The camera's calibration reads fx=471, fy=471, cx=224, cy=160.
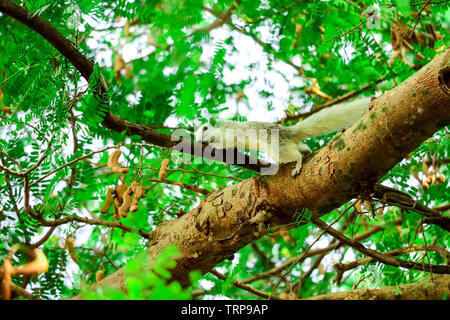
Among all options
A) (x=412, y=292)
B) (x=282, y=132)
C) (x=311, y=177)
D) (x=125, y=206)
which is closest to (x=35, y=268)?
(x=125, y=206)

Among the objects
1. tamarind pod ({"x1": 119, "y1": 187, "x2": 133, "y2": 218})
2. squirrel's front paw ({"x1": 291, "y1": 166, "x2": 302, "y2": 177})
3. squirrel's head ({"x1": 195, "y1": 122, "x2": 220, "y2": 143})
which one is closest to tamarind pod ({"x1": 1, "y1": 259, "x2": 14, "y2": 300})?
Answer: tamarind pod ({"x1": 119, "y1": 187, "x2": 133, "y2": 218})

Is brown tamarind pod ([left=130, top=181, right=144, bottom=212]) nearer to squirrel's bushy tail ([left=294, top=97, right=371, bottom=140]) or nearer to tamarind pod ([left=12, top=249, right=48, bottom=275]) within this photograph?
tamarind pod ([left=12, top=249, right=48, bottom=275])

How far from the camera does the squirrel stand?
270 centimetres

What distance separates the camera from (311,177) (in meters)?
2.12

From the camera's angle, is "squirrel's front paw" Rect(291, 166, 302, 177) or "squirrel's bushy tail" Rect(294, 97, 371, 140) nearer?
"squirrel's front paw" Rect(291, 166, 302, 177)

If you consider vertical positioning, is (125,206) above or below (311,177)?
below

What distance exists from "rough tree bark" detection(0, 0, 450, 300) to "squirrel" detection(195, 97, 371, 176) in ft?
1.13

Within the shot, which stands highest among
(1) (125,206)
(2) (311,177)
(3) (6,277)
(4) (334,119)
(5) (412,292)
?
(4) (334,119)

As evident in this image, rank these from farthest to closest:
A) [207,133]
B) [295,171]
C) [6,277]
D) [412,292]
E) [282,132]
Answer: [207,133], [282,132], [412,292], [295,171], [6,277]

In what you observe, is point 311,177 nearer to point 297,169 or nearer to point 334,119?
point 297,169

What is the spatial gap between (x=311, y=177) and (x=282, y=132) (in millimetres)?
871

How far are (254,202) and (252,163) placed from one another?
498mm
